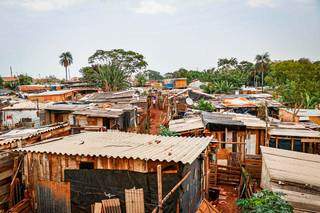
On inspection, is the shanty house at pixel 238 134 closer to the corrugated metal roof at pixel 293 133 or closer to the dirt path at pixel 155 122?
the corrugated metal roof at pixel 293 133

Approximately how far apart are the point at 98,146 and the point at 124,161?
5.20 ft

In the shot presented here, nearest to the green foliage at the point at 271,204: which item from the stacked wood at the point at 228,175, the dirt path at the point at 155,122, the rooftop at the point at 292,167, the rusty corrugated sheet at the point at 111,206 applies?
the rooftop at the point at 292,167

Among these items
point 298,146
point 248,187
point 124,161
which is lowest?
point 248,187

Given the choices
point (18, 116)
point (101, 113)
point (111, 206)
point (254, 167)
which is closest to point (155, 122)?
point (101, 113)

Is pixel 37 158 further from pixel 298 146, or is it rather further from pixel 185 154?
pixel 298 146

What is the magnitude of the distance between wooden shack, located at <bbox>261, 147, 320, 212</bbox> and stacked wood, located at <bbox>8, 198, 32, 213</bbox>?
7709 mm

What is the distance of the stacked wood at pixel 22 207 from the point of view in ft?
26.9

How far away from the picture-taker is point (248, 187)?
399 inches

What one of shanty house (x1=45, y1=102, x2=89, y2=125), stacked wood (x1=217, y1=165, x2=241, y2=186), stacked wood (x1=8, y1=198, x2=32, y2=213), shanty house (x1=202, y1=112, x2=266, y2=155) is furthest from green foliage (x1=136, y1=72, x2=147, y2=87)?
stacked wood (x1=8, y1=198, x2=32, y2=213)

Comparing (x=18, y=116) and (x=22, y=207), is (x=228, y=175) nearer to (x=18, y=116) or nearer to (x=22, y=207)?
(x=22, y=207)

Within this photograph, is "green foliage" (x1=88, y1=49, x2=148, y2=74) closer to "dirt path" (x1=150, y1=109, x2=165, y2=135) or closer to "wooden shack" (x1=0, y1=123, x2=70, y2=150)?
"dirt path" (x1=150, y1=109, x2=165, y2=135)

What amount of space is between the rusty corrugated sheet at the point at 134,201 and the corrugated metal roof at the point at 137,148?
0.89 meters

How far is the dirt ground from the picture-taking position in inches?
412

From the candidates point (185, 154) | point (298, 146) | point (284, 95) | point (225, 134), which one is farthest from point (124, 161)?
point (284, 95)
